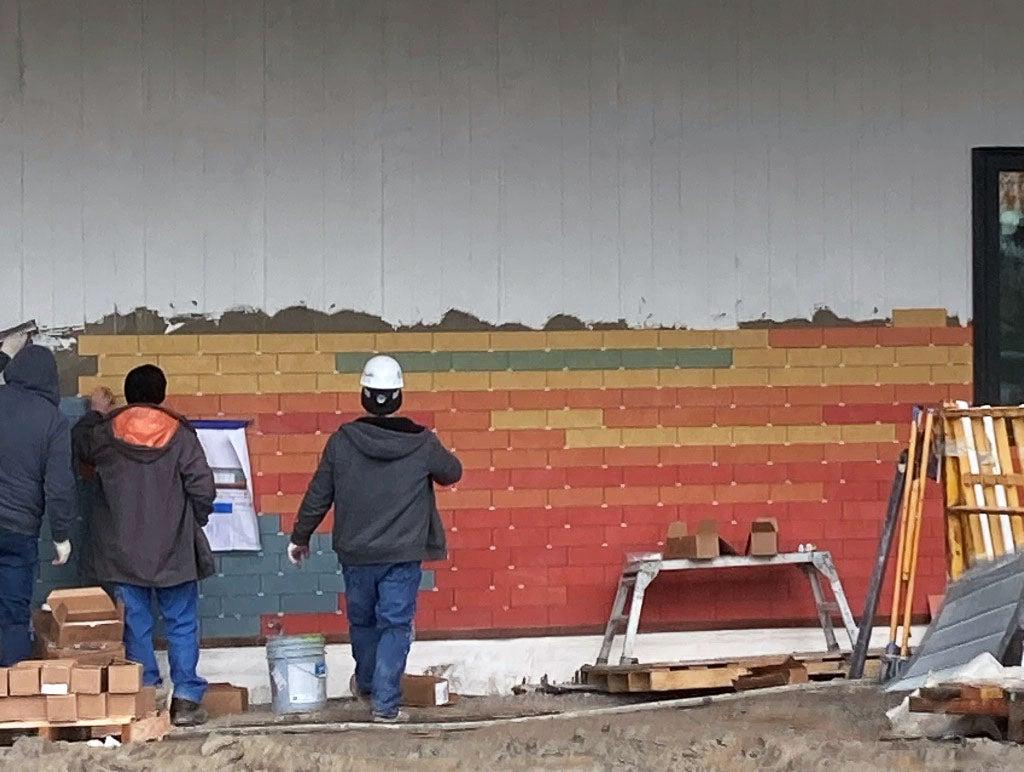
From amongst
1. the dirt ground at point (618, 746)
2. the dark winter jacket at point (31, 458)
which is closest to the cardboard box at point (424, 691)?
the dirt ground at point (618, 746)

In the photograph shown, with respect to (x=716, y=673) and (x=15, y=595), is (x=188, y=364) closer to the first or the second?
(x=15, y=595)

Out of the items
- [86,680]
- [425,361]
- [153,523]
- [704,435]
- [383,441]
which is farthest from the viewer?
[704,435]

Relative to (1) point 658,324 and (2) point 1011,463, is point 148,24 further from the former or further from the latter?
(2) point 1011,463

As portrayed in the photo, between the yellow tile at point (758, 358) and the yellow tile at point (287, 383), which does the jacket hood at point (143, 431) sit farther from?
the yellow tile at point (758, 358)

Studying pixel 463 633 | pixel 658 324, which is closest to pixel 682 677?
pixel 463 633

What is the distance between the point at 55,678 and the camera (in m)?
8.88

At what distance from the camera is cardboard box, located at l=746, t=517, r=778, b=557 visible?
422 inches

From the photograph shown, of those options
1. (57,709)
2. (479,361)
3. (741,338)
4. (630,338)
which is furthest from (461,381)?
(57,709)

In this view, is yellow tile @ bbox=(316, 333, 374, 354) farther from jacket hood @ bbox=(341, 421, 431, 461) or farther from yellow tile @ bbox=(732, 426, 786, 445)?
yellow tile @ bbox=(732, 426, 786, 445)

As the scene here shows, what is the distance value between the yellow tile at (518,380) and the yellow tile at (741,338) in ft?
3.38

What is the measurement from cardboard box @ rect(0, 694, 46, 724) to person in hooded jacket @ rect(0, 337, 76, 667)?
1.07 meters

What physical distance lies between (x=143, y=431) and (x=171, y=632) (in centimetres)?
105

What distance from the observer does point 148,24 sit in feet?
34.7

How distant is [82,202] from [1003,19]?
538 cm
